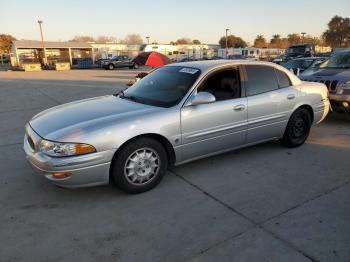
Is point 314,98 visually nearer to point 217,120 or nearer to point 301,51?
point 217,120

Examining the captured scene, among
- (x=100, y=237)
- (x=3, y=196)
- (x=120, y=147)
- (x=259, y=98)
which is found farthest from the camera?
(x=259, y=98)

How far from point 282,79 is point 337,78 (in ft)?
8.47

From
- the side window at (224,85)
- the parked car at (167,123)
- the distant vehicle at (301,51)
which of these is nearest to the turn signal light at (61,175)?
the parked car at (167,123)

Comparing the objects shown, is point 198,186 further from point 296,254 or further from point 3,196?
point 3,196

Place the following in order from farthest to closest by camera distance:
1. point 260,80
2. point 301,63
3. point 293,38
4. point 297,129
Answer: point 293,38
point 301,63
point 297,129
point 260,80

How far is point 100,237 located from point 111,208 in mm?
528

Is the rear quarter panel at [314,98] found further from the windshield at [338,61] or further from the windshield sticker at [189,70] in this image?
the windshield at [338,61]

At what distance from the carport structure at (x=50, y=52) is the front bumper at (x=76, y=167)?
42.7 metres

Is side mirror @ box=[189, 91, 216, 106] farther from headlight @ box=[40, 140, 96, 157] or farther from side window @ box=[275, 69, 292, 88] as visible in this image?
side window @ box=[275, 69, 292, 88]

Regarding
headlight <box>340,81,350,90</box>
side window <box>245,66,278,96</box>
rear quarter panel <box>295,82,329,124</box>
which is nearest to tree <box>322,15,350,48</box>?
headlight <box>340,81,350,90</box>

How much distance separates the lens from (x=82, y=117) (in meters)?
3.71

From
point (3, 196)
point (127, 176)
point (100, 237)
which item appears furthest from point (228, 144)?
point (3, 196)

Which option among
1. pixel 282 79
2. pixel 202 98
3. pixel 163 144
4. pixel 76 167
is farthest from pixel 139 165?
pixel 282 79

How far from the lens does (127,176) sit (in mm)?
3594
